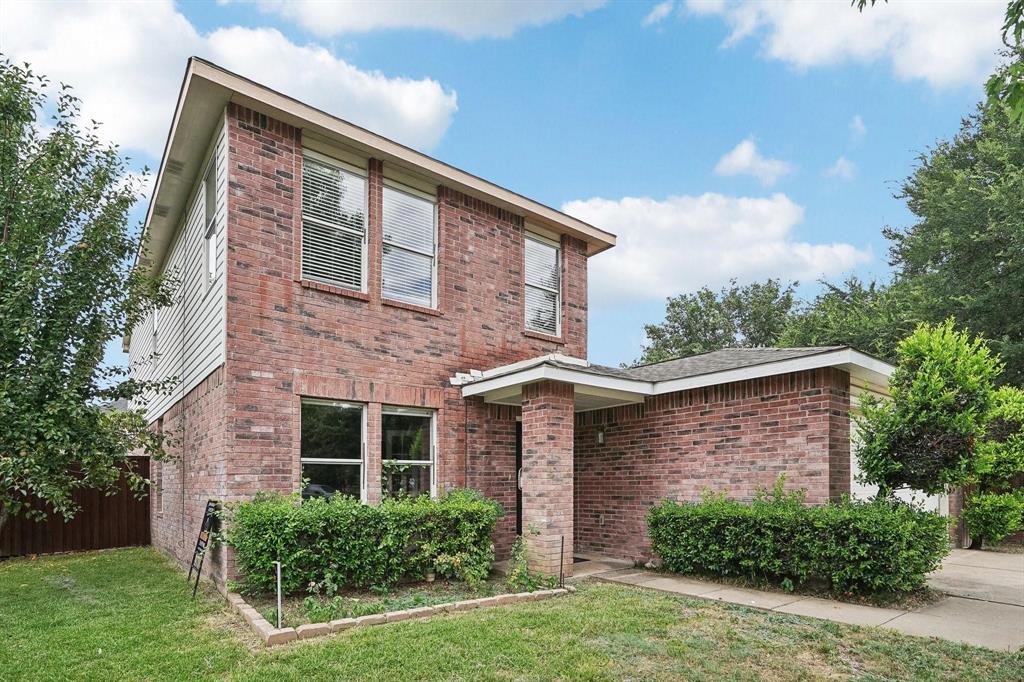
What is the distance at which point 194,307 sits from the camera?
946 cm

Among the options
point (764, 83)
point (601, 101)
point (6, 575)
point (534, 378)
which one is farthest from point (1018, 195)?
point (6, 575)

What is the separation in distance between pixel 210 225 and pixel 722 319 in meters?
32.1

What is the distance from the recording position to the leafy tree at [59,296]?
309 inches

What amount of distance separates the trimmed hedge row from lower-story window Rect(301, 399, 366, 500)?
4200mm

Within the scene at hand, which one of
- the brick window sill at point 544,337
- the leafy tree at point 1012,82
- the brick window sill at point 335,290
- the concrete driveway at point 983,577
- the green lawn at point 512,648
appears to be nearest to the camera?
the leafy tree at point 1012,82

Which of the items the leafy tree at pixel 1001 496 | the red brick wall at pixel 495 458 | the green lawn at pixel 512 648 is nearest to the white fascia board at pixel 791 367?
the red brick wall at pixel 495 458

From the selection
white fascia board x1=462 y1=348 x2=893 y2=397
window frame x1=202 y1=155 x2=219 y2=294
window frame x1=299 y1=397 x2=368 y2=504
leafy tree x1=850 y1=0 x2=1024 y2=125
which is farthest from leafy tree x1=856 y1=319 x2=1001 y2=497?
window frame x1=202 y1=155 x2=219 y2=294

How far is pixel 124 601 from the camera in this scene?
729cm

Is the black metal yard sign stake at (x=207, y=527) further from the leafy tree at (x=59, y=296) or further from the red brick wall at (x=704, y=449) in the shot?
the red brick wall at (x=704, y=449)

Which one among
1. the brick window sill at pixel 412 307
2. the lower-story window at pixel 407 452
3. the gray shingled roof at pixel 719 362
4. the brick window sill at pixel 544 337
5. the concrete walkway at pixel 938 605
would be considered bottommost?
the concrete walkway at pixel 938 605

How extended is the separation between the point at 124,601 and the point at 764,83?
14743mm

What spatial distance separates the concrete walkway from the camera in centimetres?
A: 584

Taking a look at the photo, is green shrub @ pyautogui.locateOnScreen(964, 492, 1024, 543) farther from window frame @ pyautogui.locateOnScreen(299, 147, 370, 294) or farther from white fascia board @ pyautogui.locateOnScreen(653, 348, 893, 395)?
window frame @ pyautogui.locateOnScreen(299, 147, 370, 294)

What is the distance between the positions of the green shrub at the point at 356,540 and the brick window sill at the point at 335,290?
2.56 m
